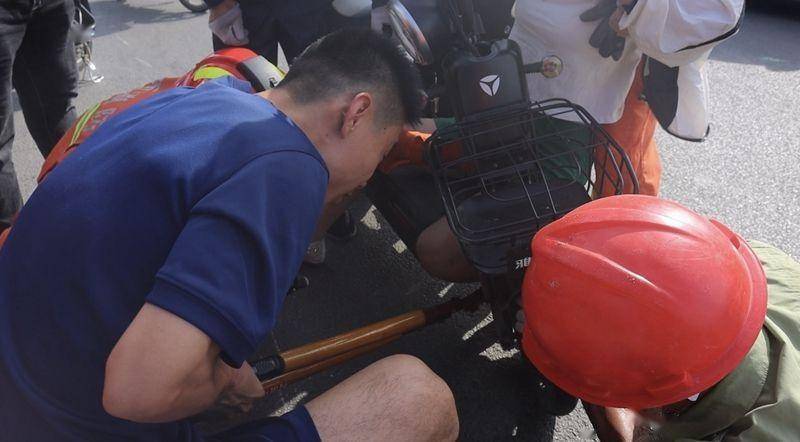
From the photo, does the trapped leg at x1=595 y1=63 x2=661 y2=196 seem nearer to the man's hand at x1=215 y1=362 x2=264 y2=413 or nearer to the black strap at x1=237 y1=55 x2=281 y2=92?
the black strap at x1=237 y1=55 x2=281 y2=92

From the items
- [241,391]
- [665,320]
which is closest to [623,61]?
[665,320]

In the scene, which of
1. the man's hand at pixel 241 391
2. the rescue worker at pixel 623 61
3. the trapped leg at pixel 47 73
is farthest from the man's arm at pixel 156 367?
the trapped leg at pixel 47 73

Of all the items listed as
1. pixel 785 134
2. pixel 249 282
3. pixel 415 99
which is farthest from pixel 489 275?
pixel 785 134

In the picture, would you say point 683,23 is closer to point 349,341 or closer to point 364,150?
point 364,150

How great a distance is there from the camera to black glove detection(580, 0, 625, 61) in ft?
6.45

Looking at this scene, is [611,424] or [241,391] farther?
[611,424]

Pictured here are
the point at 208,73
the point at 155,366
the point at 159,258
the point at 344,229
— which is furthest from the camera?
the point at 344,229

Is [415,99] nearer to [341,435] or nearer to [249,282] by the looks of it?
[249,282]

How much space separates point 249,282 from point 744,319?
3.18 feet

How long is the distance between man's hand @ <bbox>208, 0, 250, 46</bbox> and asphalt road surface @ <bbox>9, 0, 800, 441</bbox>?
92 centimetres

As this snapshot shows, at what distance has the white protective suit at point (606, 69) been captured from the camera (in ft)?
6.42

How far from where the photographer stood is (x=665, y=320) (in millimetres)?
1319

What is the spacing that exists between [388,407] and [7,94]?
184 cm

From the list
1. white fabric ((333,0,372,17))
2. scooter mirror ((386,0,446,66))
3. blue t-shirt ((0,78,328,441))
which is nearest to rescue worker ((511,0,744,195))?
scooter mirror ((386,0,446,66))
